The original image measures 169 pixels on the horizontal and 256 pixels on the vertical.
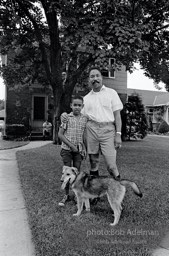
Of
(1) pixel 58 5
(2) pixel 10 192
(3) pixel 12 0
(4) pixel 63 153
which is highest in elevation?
(3) pixel 12 0

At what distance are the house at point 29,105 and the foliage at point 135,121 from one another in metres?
2.78

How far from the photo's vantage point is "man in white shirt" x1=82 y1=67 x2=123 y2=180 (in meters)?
3.44

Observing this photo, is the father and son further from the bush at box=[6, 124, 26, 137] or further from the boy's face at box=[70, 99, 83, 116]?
the bush at box=[6, 124, 26, 137]

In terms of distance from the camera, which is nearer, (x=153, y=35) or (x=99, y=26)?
(x=99, y=26)

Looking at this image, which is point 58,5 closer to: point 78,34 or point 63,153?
point 78,34

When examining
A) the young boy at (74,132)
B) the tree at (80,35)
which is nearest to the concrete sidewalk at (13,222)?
the young boy at (74,132)

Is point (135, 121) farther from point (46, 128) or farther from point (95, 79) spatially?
point (95, 79)

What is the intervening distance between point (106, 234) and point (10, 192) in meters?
2.63

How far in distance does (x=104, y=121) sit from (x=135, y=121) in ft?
41.8

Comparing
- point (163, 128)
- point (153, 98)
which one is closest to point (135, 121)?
point (163, 128)

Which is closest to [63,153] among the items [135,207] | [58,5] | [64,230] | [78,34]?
[64,230]

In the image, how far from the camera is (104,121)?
3443 mm

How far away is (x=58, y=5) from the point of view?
707cm

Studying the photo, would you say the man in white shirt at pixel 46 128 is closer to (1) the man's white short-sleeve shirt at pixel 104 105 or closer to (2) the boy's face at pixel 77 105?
(2) the boy's face at pixel 77 105
